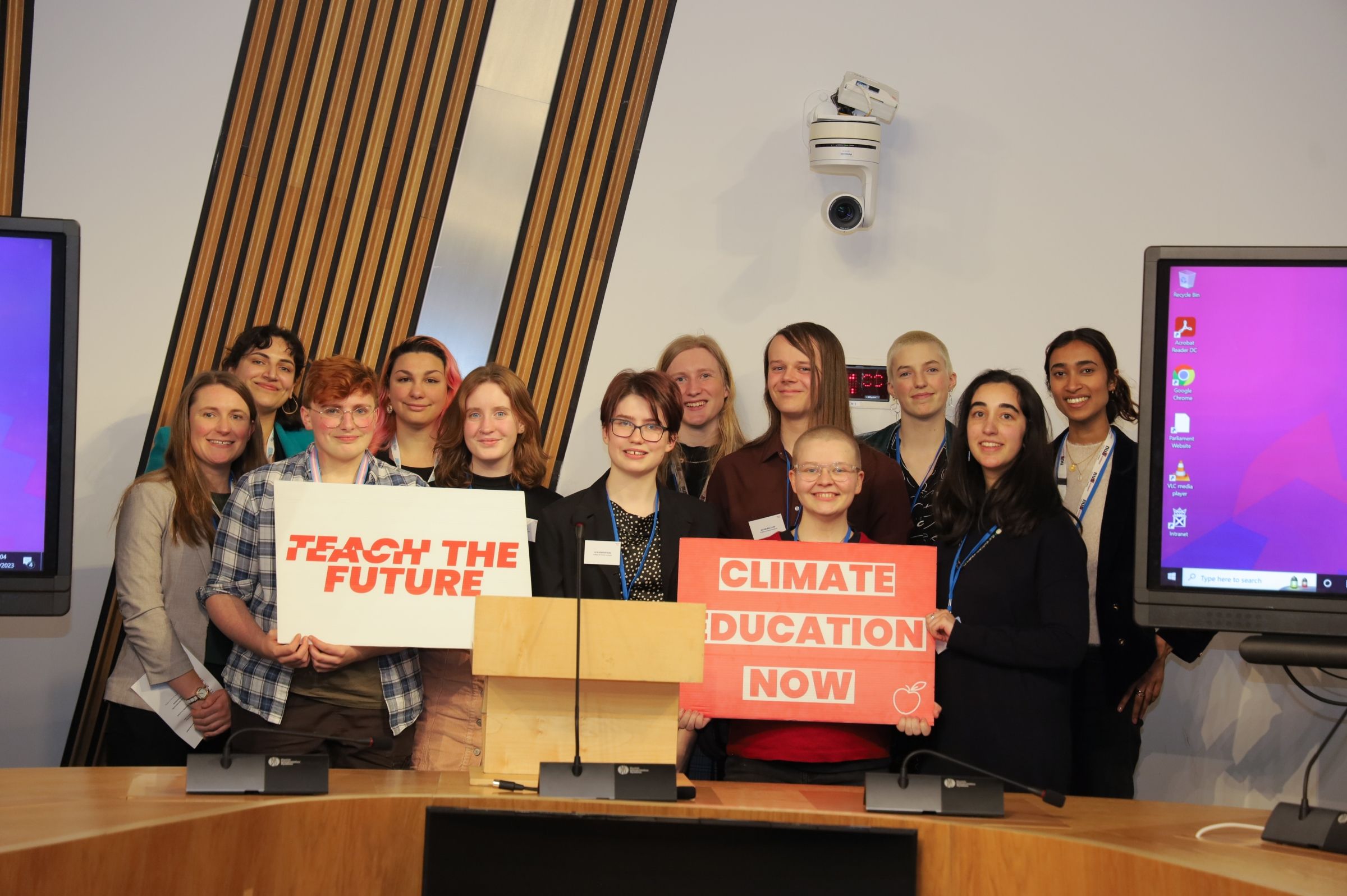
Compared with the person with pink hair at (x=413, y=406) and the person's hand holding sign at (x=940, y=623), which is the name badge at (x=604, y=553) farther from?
the person with pink hair at (x=413, y=406)

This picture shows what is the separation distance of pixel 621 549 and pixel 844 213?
2.51m

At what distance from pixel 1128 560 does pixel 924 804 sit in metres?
1.82

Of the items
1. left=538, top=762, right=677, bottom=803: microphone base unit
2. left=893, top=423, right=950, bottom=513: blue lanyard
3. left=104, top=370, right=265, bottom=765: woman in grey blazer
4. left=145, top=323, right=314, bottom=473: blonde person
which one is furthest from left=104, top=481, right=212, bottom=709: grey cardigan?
left=893, top=423, right=950, bottom=513: blue lanyard

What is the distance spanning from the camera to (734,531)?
3523 mm

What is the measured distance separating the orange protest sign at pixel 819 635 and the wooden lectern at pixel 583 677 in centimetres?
48

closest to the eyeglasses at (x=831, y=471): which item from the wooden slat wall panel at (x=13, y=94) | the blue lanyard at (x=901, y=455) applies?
the blue lanyard at (x=901, y=455)

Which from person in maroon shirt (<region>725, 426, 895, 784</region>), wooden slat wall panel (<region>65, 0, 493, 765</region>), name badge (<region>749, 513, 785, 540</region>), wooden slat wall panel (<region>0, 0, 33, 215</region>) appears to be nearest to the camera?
person in maroon shirt (<region>725, 426, 895, 784</region>)

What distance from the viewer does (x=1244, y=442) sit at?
2.02 m

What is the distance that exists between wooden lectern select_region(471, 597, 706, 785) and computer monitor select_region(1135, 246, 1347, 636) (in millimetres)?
849

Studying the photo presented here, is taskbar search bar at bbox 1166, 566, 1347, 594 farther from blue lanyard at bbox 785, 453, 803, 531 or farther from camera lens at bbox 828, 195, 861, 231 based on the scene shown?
camera lens at bbox 828, 195, 861, 231

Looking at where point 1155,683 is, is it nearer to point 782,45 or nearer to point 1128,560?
point 1128,560

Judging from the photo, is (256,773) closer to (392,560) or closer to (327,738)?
(327,738)

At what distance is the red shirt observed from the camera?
283 centimetres

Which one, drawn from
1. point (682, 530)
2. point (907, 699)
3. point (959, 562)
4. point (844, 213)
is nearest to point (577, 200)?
point (844, 213)
